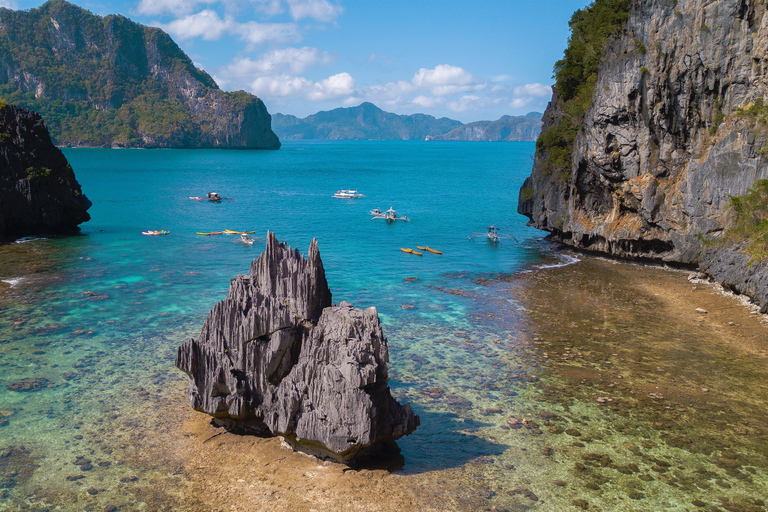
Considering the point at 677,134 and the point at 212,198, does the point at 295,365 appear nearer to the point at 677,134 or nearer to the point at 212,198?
the point at 677,134

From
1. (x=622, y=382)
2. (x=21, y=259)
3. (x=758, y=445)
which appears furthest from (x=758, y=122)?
(x=21, y=259)

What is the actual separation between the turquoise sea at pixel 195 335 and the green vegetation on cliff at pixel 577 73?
993 cm

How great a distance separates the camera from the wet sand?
16562mm

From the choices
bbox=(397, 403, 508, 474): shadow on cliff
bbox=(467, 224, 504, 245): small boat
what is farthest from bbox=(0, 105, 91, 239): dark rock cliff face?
bbox=(397, 403, 508, 474): shadow on cliff

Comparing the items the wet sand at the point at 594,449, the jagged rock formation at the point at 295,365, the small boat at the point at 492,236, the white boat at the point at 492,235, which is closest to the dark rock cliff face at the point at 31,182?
the wet sand at the point at 594,449

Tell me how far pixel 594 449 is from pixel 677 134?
31760mm

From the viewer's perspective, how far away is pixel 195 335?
103ft

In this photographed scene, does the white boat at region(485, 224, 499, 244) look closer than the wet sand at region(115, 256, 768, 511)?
No

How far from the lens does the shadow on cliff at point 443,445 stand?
18.7m

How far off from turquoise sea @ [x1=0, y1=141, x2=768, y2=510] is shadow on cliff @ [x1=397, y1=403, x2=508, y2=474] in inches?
2.9

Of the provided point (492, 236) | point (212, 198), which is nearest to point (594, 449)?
point (492, 236)

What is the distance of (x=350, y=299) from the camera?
130 feet

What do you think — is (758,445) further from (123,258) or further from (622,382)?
(123,258)

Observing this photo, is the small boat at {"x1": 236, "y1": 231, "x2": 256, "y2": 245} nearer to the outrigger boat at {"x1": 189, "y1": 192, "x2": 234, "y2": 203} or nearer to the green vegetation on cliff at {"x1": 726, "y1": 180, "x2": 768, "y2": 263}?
the outrigger boat at {"x1": 189, "y1": 192, "x2": 234, "y2": 203}
